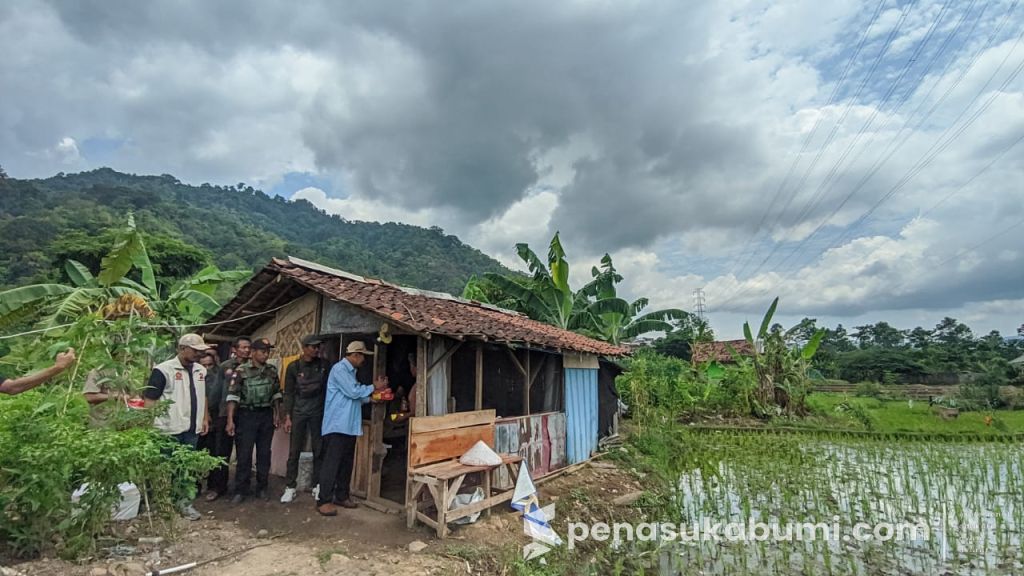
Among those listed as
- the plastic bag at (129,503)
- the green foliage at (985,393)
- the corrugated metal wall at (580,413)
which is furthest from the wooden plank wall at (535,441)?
the green foliage at (985,393)

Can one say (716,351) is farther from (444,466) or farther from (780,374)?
(444,466)

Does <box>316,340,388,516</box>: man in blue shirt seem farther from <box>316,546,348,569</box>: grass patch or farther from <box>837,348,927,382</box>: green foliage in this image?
<box>837,348,927,382</box>: green foliage

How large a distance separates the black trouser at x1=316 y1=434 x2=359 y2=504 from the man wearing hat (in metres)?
0.40

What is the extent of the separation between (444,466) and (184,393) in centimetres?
302

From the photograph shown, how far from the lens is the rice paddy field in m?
5.58

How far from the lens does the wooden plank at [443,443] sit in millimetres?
5601

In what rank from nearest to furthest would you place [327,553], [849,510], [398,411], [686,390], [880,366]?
[327,553] < [849,510] < [398,411] < [686,390] < [880,366]

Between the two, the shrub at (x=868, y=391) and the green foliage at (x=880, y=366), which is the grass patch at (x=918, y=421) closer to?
the shrub at (x=868, y=391)

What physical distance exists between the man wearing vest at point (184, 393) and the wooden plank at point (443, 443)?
2402mm

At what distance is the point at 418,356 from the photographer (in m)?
6.03

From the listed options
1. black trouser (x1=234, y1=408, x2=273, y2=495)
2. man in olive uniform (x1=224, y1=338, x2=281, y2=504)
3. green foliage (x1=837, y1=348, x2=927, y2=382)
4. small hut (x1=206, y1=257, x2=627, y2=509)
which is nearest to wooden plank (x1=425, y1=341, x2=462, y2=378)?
small hut (x1=206, y1=257, x2=627, y2=509)

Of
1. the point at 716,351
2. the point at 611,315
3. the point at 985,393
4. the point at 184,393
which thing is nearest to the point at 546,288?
the point at 611,315

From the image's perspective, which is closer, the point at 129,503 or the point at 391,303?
the point at 129,503

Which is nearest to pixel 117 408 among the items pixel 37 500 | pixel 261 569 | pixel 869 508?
pixel 37 500
